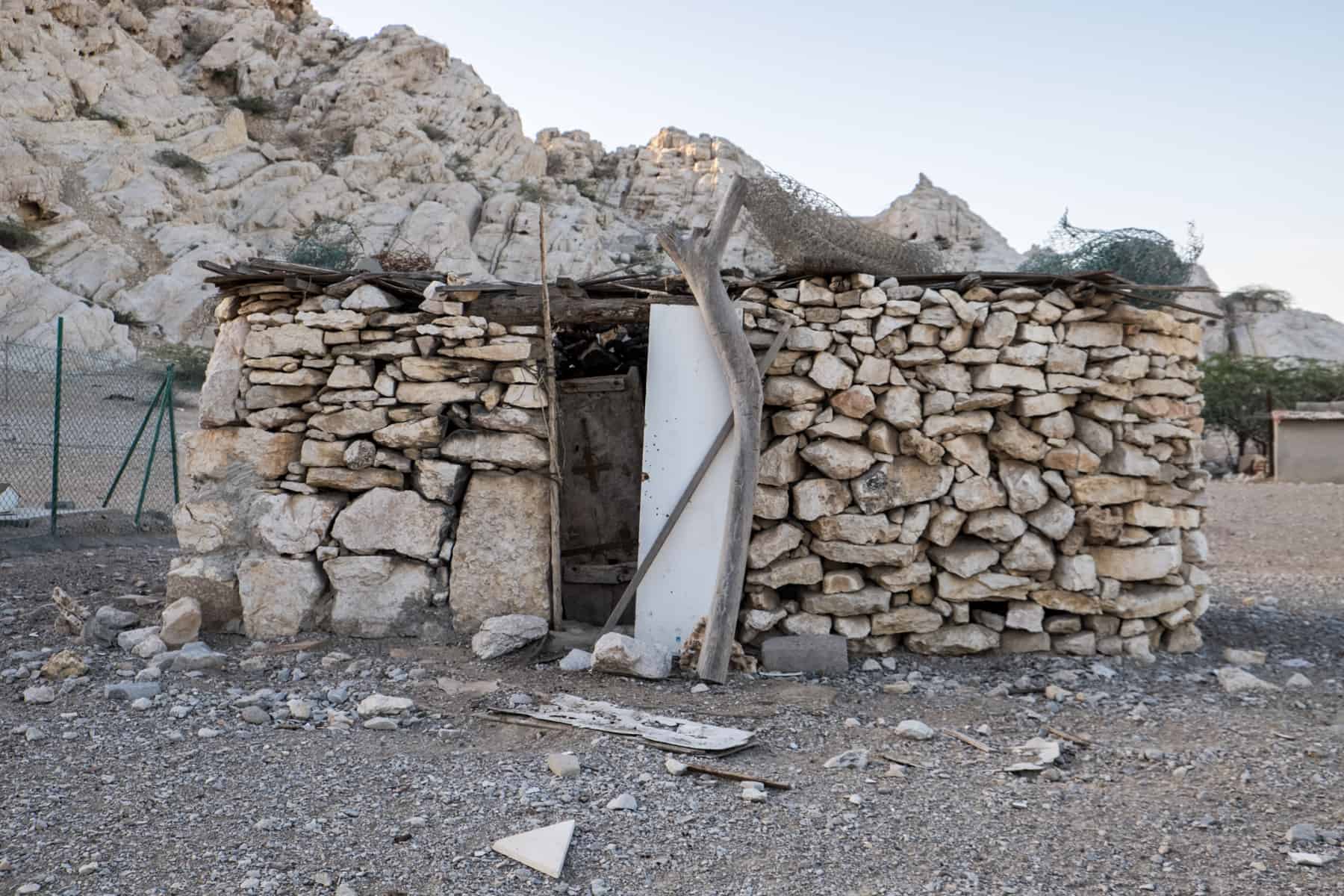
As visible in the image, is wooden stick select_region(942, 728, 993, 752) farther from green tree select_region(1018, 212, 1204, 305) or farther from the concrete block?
green tree select_region(1018, 212, 1204, 305)

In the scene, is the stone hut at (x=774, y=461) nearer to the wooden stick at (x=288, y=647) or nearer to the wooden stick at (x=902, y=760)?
the wooden stick at (x=288, y=647)

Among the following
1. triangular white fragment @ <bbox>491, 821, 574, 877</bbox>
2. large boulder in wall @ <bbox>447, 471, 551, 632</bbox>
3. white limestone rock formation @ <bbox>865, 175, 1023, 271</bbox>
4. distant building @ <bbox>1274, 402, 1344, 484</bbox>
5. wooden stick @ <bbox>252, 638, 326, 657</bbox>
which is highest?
white limestone rock formation @ <bbox>865, 175, 1023, 271</bbox>

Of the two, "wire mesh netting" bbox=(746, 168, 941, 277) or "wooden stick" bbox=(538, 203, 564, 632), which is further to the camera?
"wooden stick" bbox=(538, 203, 564, 632)

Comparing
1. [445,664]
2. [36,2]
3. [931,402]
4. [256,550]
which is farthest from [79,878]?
[36,2]

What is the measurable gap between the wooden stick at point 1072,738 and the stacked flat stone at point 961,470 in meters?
1.15

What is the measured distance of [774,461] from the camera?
5.27 meters

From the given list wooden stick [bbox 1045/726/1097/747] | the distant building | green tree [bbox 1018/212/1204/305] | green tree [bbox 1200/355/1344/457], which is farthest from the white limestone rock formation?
wooden stick [bbox 1045/726/1097/747]

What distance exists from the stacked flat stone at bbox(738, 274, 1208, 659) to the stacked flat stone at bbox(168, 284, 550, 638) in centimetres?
140

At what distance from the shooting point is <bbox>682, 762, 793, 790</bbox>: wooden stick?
3.53 m

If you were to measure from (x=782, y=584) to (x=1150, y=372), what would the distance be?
2563mm

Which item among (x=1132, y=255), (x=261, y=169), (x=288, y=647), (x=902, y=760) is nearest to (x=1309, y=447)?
(x=1132, y=255)

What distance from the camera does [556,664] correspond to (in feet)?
16.6

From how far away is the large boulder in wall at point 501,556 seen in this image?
A: 532cm

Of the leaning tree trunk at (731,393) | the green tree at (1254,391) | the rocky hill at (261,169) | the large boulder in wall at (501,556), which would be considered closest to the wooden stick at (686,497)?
the leaning tree trunk at (731,393)
